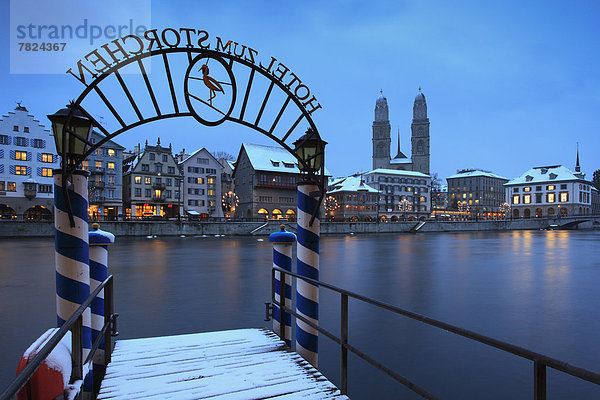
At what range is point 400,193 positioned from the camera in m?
117

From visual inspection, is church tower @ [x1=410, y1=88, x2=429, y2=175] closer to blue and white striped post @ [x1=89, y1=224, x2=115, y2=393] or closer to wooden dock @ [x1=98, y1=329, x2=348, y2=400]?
wooden dock @ [x1=98, y1=329, x2=348, y2=400]

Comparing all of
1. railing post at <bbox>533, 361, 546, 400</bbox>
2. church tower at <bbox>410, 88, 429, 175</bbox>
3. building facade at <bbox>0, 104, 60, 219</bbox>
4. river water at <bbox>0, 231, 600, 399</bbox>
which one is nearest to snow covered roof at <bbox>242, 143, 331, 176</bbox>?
building facade at <bbox>0, 104, 60, 219</bbox>

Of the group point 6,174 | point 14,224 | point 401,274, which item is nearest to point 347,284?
point 401,274

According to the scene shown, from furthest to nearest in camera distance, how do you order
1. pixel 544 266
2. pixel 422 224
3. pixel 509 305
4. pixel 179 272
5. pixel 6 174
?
pixel 422 224
pixel 6 174
pixel 544 266
pixel 179 272
pixel 509 305

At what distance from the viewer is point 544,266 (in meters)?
25.8

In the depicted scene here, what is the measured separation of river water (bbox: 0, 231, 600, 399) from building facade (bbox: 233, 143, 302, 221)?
49370 millimetres

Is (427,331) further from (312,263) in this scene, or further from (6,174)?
(6,174)

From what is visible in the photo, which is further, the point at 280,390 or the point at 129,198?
the point at 129,198

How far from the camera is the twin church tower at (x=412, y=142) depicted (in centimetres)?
16362

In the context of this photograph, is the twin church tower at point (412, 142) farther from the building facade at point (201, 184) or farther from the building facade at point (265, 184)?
the building facade at point (201, 184)

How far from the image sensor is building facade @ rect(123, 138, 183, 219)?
67.7 meters

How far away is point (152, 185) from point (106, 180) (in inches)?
297

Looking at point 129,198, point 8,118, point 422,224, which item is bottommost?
point 422,224

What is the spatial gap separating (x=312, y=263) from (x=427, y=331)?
20.1ft
